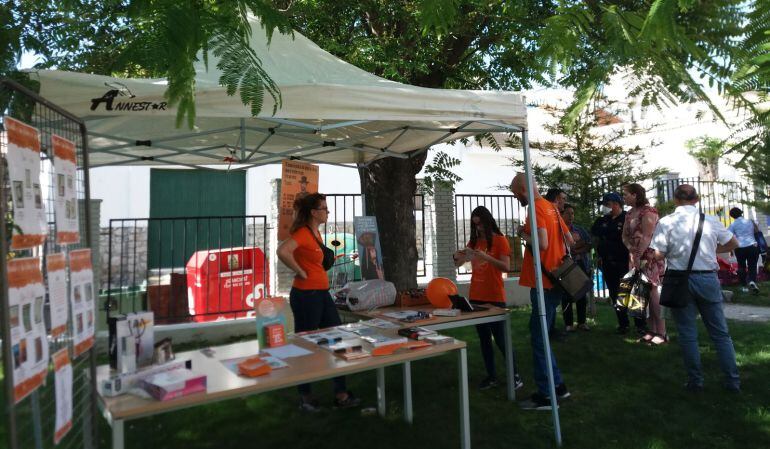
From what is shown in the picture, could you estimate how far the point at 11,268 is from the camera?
5.25 feet

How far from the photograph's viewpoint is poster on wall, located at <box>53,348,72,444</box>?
1.84 metres

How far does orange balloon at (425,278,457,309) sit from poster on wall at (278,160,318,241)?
150cm

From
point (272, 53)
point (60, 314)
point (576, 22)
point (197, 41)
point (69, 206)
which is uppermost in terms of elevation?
point (272, 53)

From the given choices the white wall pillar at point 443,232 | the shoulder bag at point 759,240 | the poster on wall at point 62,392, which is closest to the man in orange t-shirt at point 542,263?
the poster on wall at point 62,392

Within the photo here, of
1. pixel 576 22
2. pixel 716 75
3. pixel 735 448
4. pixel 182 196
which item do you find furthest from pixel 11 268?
pixel 182 196

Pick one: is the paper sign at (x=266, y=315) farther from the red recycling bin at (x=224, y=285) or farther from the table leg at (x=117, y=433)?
the red recycling bin at (x=224, y=285)

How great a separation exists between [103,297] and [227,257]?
65.5 inches

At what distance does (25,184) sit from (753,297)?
10898 mm

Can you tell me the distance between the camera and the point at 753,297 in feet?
30.1

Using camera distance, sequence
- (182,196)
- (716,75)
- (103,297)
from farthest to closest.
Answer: (182,196), (103,297), (716,75)

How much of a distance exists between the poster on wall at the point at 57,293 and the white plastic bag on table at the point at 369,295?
2599 mm

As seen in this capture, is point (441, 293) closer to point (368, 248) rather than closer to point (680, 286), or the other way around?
point (368, 248)

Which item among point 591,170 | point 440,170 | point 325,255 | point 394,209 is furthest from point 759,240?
point 325,255

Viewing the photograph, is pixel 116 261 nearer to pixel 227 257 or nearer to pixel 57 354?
pixel 227 257
